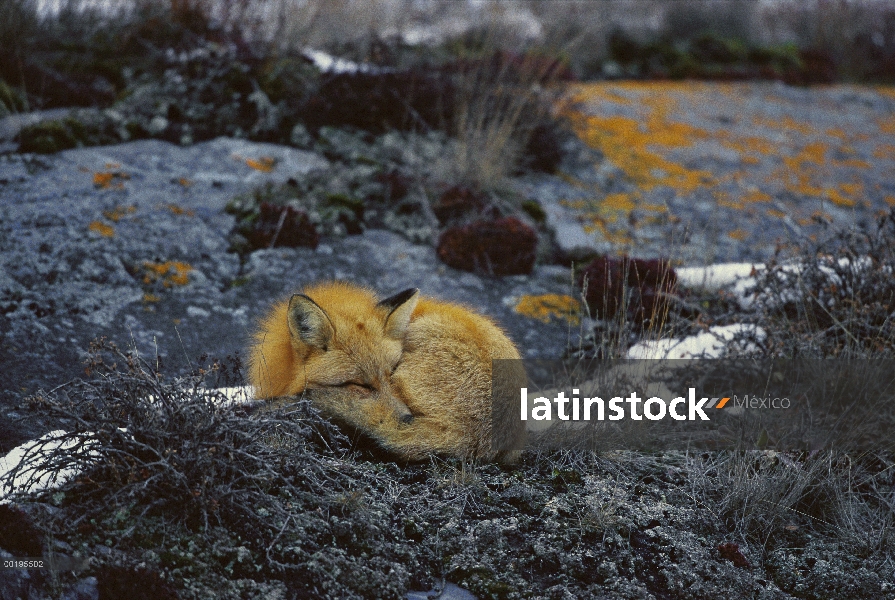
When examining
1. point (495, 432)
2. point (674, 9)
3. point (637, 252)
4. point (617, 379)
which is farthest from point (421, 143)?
point (674, 9)

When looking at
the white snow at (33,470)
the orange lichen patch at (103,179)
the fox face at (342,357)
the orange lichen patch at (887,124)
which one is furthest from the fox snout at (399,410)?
the orange lichen patch at (887,124)

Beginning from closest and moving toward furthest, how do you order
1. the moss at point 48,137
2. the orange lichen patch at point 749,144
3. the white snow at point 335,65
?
the moss at point 48,137, the white snow at point 335,65, the orange lichen patch at point 749,144

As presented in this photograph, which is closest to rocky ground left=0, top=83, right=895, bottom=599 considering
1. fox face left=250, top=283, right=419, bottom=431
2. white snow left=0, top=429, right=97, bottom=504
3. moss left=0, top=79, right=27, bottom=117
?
white snow left=0, top=429, right=97, bottom=504

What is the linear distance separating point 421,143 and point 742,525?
17.1 feet

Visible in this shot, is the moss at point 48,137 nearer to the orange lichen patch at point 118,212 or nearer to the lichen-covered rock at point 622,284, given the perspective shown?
the orange lichen patch at point 118,212

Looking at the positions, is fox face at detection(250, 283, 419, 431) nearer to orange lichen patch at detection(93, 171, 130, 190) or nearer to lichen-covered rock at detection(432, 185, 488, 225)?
orange lichen patch at detection(93, 171, 130, 190)

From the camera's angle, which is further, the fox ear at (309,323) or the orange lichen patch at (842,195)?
the orange lichen patch at (842,195)

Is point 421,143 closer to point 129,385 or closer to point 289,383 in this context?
point 289,383

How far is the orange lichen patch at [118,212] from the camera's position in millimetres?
5676

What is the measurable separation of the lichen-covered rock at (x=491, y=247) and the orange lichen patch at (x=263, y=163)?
6.01 feet

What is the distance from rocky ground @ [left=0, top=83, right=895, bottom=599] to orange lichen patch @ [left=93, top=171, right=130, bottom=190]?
0.02 metres

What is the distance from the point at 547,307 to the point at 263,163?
10.1 ft

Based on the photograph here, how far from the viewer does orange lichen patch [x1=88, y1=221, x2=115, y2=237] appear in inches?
215

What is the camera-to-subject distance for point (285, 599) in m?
2.77
